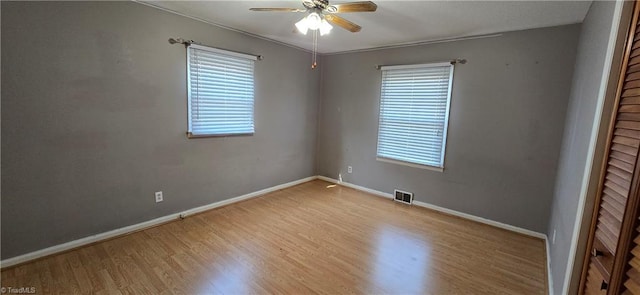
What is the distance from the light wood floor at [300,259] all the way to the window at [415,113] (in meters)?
0.93

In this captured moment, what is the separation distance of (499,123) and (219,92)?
341 cm

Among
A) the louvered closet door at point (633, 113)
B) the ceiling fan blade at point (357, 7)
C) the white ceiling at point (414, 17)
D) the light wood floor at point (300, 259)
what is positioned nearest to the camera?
the louvered closet door at point (633, 113)

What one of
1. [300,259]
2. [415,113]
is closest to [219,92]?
[300,259]

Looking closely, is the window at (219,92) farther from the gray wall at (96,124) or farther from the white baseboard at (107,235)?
the white baseboard at (107,235)

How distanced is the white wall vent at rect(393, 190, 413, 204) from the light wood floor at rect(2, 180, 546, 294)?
0.48 meters

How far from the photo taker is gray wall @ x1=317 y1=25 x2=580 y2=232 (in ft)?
9.02

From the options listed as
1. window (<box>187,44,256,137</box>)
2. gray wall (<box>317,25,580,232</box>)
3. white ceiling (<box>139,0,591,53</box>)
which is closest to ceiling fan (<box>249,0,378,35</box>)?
white ceiling (<box>139,0,591,53</box>)

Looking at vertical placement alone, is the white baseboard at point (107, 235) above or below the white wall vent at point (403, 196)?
below

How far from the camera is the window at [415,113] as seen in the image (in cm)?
346

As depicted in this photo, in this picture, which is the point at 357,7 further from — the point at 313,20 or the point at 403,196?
the point at 403,196

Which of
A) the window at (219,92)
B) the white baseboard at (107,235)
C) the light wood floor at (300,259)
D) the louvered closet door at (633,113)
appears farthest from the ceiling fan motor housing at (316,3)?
the white baseboard at (107,235)

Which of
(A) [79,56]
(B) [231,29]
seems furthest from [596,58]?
(A) [79,56]

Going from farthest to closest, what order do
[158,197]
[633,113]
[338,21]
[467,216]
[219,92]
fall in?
[467,216]
[219,92]
[158,197]
[338,21]
[633,113]

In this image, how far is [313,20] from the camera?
213cm
